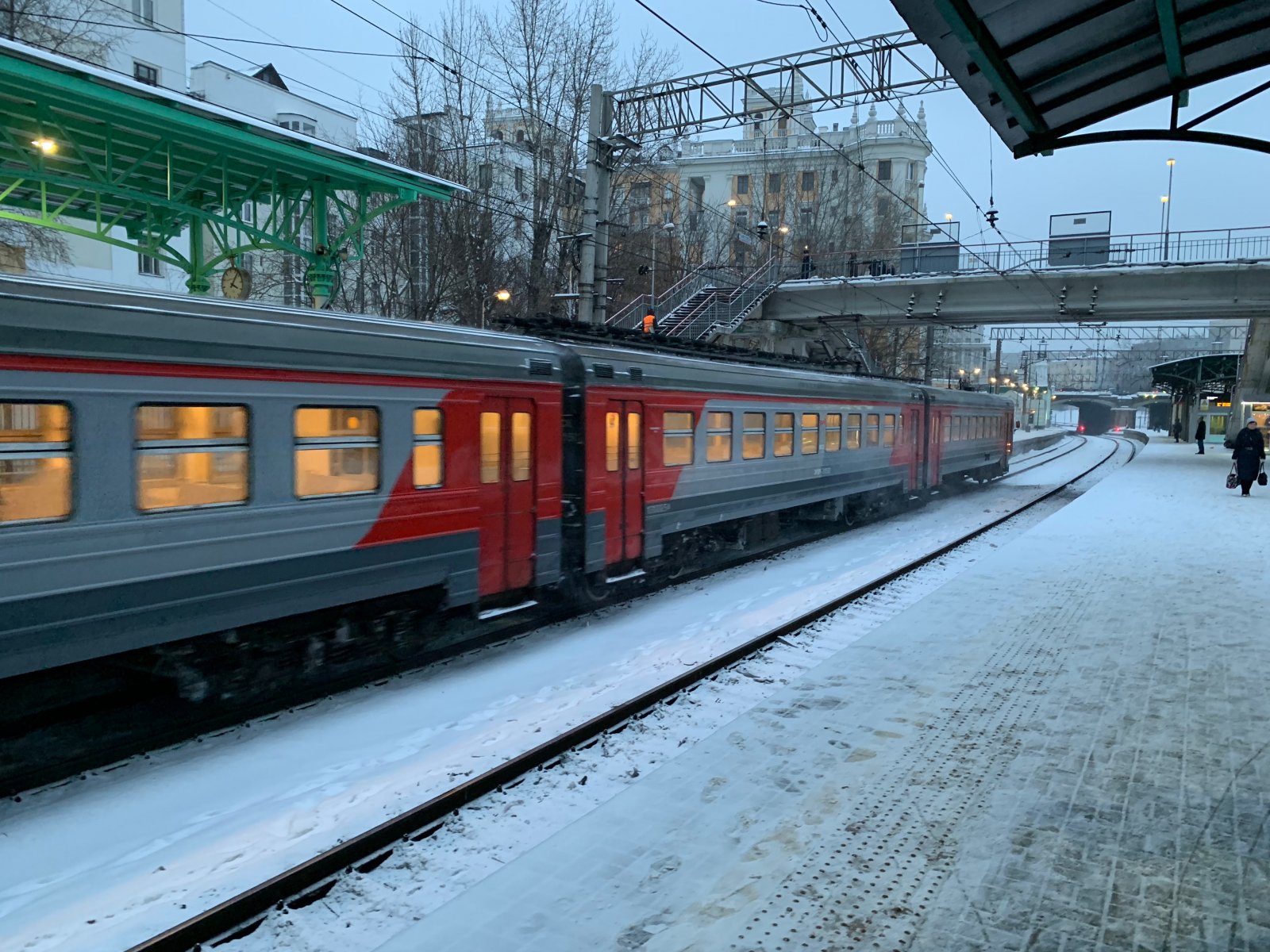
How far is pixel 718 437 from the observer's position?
480 inches

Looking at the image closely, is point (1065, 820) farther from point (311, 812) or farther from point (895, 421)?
point (895, 421)

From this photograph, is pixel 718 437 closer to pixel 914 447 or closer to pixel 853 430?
pixel 853 430

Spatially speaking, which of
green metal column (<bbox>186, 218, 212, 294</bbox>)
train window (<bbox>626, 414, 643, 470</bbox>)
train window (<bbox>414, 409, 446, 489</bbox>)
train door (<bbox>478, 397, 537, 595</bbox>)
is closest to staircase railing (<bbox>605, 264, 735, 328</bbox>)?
green metal column (<bbox>186, 218, 212, 294</bbox>)

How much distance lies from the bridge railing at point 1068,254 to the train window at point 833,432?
13.5 m

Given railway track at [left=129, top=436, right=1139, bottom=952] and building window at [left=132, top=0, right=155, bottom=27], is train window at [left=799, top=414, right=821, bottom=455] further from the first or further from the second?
building window at [left=132, top=0, right=155, bottom=27]

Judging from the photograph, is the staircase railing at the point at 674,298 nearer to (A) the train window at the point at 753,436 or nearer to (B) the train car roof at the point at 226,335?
(A) the train window at the point at 753,436

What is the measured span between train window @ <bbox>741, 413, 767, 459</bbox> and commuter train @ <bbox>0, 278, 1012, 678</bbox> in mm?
923

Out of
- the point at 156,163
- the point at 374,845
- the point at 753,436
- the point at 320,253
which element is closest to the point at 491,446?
the point at 374,845

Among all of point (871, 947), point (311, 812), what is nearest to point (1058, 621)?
point (871, 947)

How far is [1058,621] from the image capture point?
9.42m

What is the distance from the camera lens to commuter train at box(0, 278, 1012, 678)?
525 centimetres

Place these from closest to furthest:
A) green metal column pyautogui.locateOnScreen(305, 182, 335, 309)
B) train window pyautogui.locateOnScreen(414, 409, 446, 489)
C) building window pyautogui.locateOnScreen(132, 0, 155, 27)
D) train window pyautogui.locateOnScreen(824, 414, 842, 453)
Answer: train window pyautogui.locateOnScreen(414, 409, 446, 489) < green metal column pyautogui.locateOnScreen(305, 182, 335, 309) < train window pyautogui.locateOnScreen(824, 414, 842, 453) < building window pyautogui.locateOnScreen(132, 0, 155, 27)

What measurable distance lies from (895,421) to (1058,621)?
9615mm

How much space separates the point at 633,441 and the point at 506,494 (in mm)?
2256
